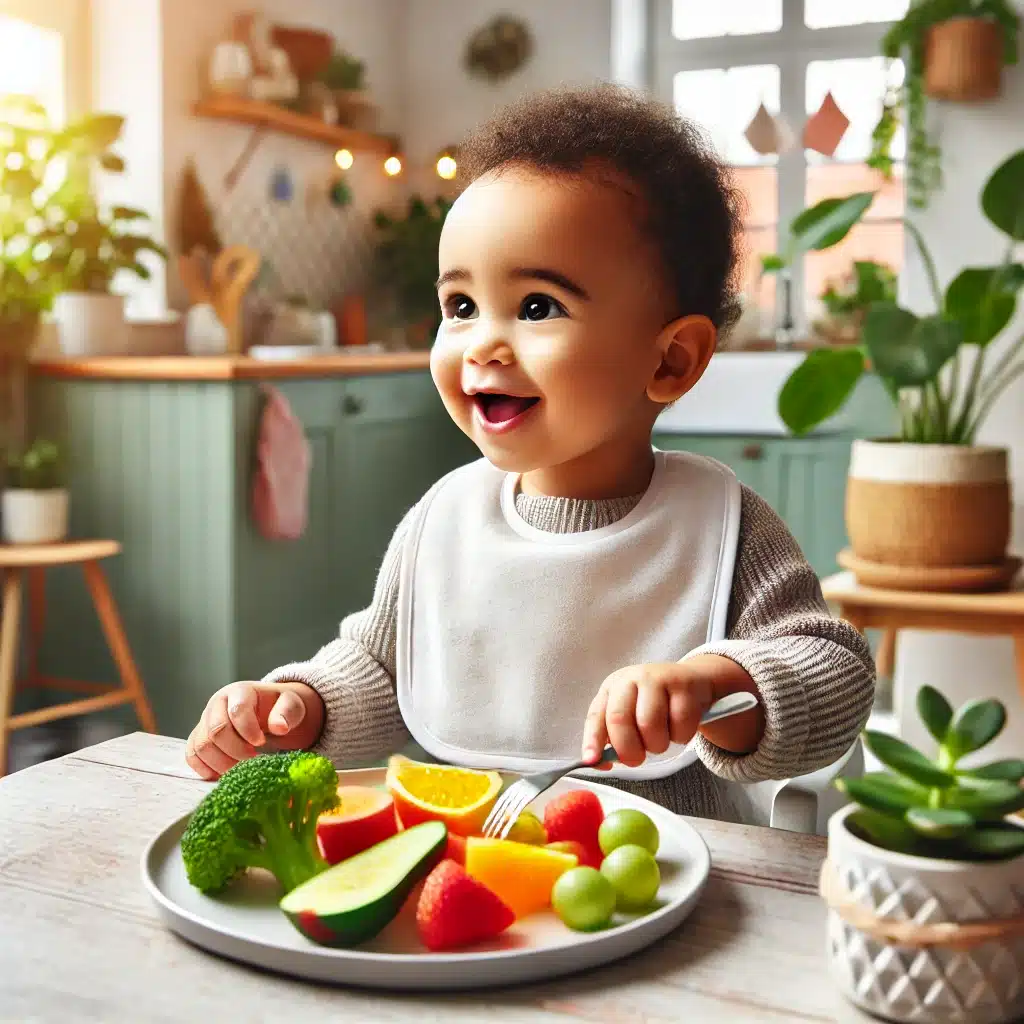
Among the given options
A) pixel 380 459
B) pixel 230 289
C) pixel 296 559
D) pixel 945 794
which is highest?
pixel 230 289

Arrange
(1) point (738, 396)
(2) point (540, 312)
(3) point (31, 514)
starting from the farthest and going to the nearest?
(1) point (738, 396) → (3) point (31, 514) → (2) point (540, 312)

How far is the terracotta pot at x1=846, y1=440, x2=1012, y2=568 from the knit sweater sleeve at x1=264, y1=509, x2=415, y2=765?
165 cm

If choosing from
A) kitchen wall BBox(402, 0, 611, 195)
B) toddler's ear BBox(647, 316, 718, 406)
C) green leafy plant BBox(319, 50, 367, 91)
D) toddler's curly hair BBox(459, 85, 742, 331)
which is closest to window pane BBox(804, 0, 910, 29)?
kitchen wall BBox(402, 0, 611, 195)

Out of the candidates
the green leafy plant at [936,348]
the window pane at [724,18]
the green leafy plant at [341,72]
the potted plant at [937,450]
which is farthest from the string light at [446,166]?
the potted plant at [937,450]

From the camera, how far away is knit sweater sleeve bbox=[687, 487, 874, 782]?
2.86ft

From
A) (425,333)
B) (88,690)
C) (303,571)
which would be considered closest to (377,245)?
(425,333)

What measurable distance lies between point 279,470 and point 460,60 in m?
2.73

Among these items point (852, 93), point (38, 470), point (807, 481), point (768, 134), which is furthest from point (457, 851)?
point (852, 93)

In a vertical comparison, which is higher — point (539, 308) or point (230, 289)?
point (230, 289)

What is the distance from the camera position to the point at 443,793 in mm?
808

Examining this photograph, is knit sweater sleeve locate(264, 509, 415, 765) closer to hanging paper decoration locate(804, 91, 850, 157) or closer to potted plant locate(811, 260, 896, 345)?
potted plant locate(811, 260, 896, 345)

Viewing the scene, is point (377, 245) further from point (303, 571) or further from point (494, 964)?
point (494, 964)

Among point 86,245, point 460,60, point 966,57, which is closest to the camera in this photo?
point 966,57

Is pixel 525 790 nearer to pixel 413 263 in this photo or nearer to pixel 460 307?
pixel 460 307
